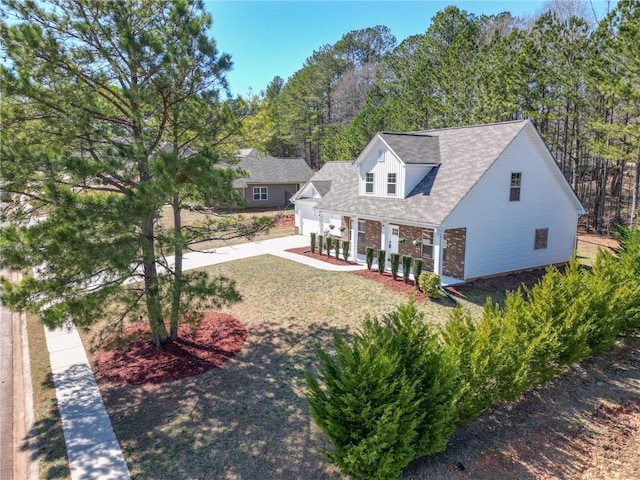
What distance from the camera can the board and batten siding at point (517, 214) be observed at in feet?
53.7

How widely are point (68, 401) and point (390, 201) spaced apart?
47.3 feet

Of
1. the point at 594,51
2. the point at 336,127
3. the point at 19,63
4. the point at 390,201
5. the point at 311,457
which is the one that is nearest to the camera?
the point at 311,457

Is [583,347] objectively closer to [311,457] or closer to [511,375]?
[511,375]

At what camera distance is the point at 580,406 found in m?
7.97

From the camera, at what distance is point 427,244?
17859 millimetres

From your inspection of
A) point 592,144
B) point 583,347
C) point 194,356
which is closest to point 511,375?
point 583,347

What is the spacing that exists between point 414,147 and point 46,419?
1694 centimetres

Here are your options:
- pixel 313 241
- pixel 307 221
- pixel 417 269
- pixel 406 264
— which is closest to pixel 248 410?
pixel 417 269

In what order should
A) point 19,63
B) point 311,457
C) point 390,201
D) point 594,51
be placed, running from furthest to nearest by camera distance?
point 594,51, point 390,201, point 19,63, point 311,457

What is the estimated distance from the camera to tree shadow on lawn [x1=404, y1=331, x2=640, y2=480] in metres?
6.09

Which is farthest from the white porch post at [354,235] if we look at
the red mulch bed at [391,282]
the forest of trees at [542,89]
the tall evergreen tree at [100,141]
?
the tall evergreen tree at [100,141]

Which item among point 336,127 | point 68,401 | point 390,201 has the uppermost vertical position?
point 336,127

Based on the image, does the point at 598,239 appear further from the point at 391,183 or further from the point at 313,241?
the point at 313,241

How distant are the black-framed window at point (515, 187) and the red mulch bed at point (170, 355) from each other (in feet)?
41.3
